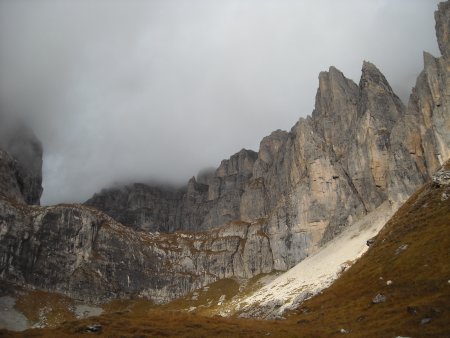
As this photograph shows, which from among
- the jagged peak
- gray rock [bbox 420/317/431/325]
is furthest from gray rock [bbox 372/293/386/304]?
the jagged peak

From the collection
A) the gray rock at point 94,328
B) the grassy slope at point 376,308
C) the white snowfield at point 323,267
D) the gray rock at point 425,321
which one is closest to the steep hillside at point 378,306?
the grassy slope at point 376,308

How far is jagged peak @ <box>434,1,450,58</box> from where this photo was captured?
477 ft

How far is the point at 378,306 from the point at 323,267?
8105 cm

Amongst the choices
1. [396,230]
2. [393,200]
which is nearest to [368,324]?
[396,230]

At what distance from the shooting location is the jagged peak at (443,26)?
5723 inches

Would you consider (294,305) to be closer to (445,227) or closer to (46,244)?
(445,227)

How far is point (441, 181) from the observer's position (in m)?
80.6

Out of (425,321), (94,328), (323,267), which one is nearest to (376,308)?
(425,321)

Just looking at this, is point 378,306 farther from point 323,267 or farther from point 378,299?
point 323,267

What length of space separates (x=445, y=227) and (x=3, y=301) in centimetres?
14810

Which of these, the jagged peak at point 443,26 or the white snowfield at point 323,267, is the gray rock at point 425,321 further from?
the jagged peak at point 443,26

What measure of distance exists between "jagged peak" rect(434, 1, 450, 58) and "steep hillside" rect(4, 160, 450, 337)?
85.3 metres

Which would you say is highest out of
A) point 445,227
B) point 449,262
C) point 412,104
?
point 412,104

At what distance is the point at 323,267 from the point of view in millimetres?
131625
